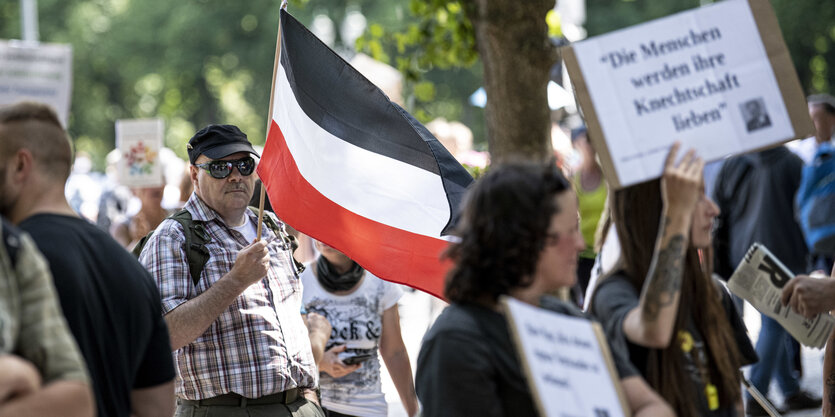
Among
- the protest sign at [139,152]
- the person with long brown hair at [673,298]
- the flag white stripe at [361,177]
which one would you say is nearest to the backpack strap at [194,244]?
the flag white stripe at [361,177]

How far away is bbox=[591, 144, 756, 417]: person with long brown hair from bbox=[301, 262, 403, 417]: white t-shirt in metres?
2.56

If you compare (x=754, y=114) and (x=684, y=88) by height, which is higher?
(x=684, y=88)

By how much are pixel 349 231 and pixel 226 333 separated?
1032 millimetres

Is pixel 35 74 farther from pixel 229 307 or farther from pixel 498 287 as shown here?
pixel 498 287

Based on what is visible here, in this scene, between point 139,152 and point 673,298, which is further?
point 139,152

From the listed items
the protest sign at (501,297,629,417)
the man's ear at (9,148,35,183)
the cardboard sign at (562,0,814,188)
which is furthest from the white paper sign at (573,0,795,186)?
the man's ear at (9,148,35,183)

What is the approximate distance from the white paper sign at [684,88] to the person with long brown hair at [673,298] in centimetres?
9

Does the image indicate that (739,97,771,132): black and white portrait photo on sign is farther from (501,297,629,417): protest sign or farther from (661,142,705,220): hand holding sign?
(501,297,629,417): protest sign

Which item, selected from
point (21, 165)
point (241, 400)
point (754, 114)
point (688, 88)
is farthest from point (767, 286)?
point (21, 165)

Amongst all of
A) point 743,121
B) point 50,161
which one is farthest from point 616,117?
point 50,161

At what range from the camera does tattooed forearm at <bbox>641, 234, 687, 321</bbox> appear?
11.0ft

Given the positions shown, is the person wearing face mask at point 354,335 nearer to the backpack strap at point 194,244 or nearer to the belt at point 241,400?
the belt at point 241,400

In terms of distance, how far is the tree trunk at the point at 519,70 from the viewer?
20.3ft

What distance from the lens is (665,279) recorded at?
11.0 feet
